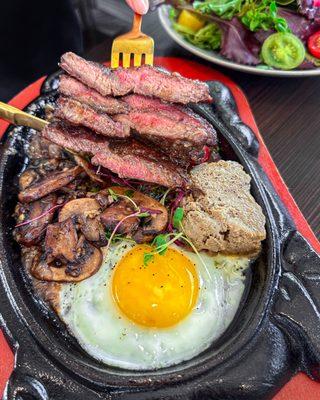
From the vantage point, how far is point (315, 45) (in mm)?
3211

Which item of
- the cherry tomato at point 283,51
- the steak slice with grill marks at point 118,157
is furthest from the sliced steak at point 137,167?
the cherry tomato at point 283,51

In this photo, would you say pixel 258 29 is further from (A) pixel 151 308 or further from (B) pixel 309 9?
(A) pixel 151 308

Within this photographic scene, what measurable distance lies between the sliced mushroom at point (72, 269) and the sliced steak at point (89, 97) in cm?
71

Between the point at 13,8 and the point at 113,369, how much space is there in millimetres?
3043

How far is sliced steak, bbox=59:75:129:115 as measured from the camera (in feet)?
6.95

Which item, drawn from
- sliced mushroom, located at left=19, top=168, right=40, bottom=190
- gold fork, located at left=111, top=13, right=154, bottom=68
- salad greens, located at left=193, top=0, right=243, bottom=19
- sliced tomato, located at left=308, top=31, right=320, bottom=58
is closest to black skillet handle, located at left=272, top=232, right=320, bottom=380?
sliced mushroom, located at left=19, top=168, right=40, bottom=190

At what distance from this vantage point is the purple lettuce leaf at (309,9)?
10.4ft

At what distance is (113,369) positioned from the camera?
1.78 meters

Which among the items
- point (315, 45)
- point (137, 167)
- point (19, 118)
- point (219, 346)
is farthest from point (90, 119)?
point (315, 45)

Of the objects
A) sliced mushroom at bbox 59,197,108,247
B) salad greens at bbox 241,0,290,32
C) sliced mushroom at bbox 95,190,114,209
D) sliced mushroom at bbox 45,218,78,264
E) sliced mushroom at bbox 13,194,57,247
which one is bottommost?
sliced mushroom at bbox 13,194,57,247

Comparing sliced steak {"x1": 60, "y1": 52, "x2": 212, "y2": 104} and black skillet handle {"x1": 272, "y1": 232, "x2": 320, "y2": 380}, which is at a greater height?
sliced steak {"x1": 60, "y1": 52, "x2": 212, "y2": 104}

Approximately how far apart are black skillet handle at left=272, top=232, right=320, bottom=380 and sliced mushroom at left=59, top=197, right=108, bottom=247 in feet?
2.96

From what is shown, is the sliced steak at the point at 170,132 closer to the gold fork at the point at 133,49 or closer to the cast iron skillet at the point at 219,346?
the cast iron skillet at the point at 219,346

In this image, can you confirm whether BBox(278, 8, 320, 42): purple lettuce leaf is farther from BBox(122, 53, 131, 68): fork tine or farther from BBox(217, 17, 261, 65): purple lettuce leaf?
BBox(122, 53, 131, 68): fork tine
